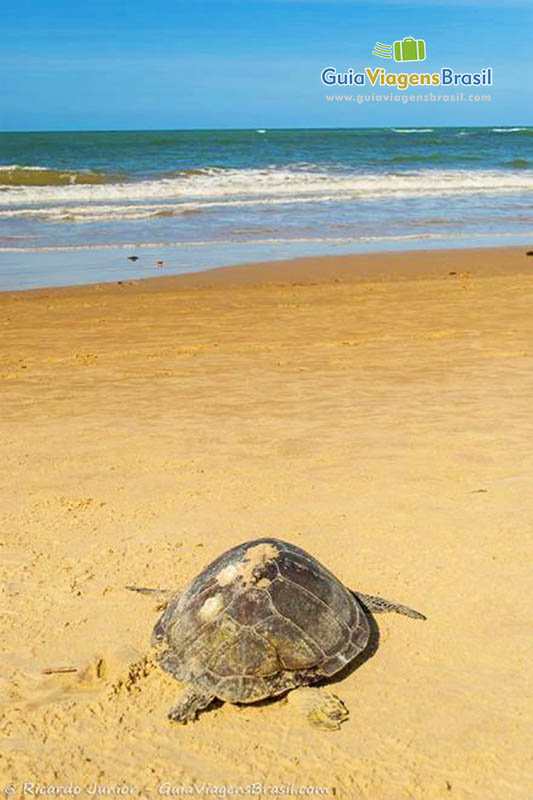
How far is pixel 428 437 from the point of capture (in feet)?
22.6

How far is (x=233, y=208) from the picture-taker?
1050 inches

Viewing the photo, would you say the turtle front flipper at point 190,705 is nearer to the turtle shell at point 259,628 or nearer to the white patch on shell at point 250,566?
the turtle shell at point 259,628

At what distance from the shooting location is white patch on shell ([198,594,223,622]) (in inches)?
152

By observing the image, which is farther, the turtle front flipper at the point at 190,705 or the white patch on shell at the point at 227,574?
the white patch on shell at the point at 227,574

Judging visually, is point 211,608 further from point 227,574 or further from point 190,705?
point 190,705

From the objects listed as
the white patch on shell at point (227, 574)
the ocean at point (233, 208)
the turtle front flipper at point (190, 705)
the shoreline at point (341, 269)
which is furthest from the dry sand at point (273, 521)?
the ocean at point (233, 208)

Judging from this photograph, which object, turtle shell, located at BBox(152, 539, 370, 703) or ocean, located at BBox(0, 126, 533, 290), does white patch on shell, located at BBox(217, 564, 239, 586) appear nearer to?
turtle shell, located at BBox(152, 539, 370, 703)

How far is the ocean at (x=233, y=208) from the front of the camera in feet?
58.4

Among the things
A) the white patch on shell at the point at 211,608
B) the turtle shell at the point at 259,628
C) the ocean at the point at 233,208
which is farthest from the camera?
the ocean at the point at 233,208

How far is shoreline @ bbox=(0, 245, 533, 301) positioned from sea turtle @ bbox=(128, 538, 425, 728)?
10459mm

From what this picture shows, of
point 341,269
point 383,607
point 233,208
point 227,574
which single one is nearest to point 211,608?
point 227,574

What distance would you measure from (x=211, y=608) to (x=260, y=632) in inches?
10.1

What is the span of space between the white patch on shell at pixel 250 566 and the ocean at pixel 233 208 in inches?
440

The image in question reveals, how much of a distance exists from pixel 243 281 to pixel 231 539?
10.0 metres
